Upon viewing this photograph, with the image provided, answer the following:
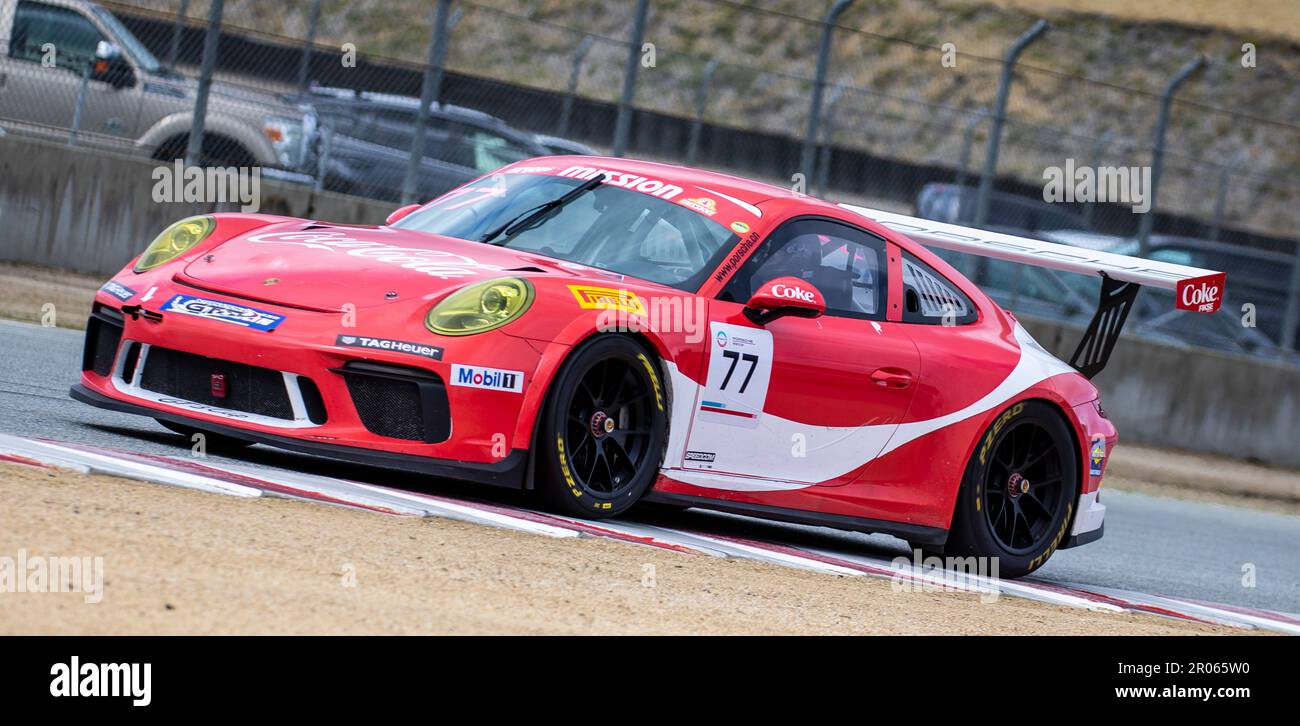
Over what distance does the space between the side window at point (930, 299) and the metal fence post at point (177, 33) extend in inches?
354

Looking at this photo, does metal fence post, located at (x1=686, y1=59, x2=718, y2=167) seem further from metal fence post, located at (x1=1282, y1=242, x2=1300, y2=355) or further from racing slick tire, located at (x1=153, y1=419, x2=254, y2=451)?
racing slick tire, located at (x1=153, y1=419, x2=254, y2=451)

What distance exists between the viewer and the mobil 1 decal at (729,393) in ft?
21.1

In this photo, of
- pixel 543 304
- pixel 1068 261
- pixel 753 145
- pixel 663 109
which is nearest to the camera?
pixel 543 304

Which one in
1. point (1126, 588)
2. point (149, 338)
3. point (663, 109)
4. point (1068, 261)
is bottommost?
point (1126, 588)

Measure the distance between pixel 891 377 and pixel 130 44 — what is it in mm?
10003

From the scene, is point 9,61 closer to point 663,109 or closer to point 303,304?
point 663,109

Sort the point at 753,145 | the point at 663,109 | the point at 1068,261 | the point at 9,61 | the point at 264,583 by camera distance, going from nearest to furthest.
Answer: the point at 264,583
the point at 1068,261
the point at 9,61
the point at 663,109
the point at 753,145

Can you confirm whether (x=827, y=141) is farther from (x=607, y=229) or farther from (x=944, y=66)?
(x=607, y=229)

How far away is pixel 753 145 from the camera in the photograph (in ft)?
81.0

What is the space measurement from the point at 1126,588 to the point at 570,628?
4.33 metres

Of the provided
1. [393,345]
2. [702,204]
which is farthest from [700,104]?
[393,345]

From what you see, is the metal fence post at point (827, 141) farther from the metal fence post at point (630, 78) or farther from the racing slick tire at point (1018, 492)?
the racing slick tire at point (1018, 492)

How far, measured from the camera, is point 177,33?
14.7m

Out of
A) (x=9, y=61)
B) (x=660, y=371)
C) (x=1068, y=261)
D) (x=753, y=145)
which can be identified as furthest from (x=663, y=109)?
(x=660, y=371)
